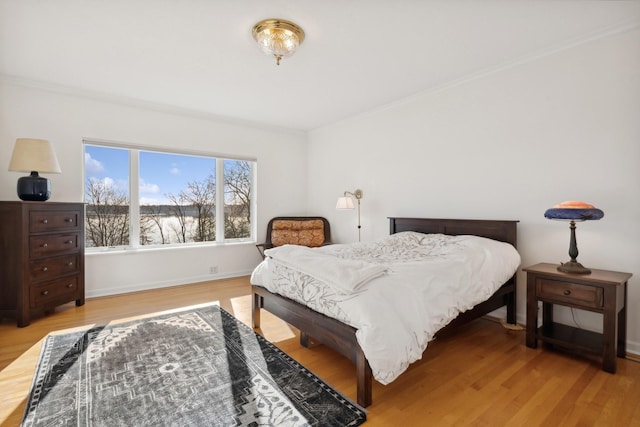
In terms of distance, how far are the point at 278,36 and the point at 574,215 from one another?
2.59 meters

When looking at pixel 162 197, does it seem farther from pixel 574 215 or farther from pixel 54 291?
pixel 574 215

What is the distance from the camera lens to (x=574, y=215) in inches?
88.7

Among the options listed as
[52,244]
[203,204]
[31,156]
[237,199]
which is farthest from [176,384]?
[237,199]

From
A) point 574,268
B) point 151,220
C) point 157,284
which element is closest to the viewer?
point 574,268

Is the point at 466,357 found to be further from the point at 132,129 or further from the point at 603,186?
the point at 132,129

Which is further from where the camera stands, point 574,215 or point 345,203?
point 345,203

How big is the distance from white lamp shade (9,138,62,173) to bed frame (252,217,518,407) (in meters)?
2.45

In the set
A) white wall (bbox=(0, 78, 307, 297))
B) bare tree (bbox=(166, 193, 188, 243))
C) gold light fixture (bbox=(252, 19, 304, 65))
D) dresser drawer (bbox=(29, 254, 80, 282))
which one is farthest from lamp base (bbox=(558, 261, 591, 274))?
dresser drawer (bbox=(29, 254, 80, 282))

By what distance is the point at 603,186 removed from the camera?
99.0 inches

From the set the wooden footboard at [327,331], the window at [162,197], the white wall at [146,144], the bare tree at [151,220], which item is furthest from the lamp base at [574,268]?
the bare tree at [151,220]

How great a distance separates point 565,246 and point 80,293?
4995mm

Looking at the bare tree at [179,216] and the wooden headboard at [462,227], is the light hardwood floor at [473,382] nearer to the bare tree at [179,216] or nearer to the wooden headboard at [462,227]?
the wooden headboard at [462,227]

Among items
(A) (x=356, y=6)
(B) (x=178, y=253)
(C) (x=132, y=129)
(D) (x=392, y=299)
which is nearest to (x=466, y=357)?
(D) (x=392, y=299)

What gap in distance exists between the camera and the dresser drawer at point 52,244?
122 inches
